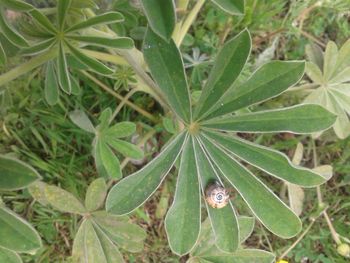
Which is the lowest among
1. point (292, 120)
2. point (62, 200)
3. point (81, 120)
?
point (292, 120)

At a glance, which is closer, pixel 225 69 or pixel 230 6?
pixel 230 6

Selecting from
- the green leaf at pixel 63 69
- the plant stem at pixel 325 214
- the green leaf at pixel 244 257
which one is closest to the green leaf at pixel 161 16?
the green leaf at pixel 63 69

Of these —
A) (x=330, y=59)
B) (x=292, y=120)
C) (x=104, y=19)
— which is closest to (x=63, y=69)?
(x=104, y=19)

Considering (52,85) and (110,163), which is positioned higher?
(52,85)

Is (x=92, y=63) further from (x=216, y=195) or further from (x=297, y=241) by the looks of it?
(x=297, y=241)

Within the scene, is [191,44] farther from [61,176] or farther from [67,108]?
[61,176]

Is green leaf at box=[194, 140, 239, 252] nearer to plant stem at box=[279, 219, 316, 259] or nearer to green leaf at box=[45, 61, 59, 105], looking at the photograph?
green leaf at box=[45, 61, 59, 105]

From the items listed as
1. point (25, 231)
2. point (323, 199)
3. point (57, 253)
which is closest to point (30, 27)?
point (25, 231)
